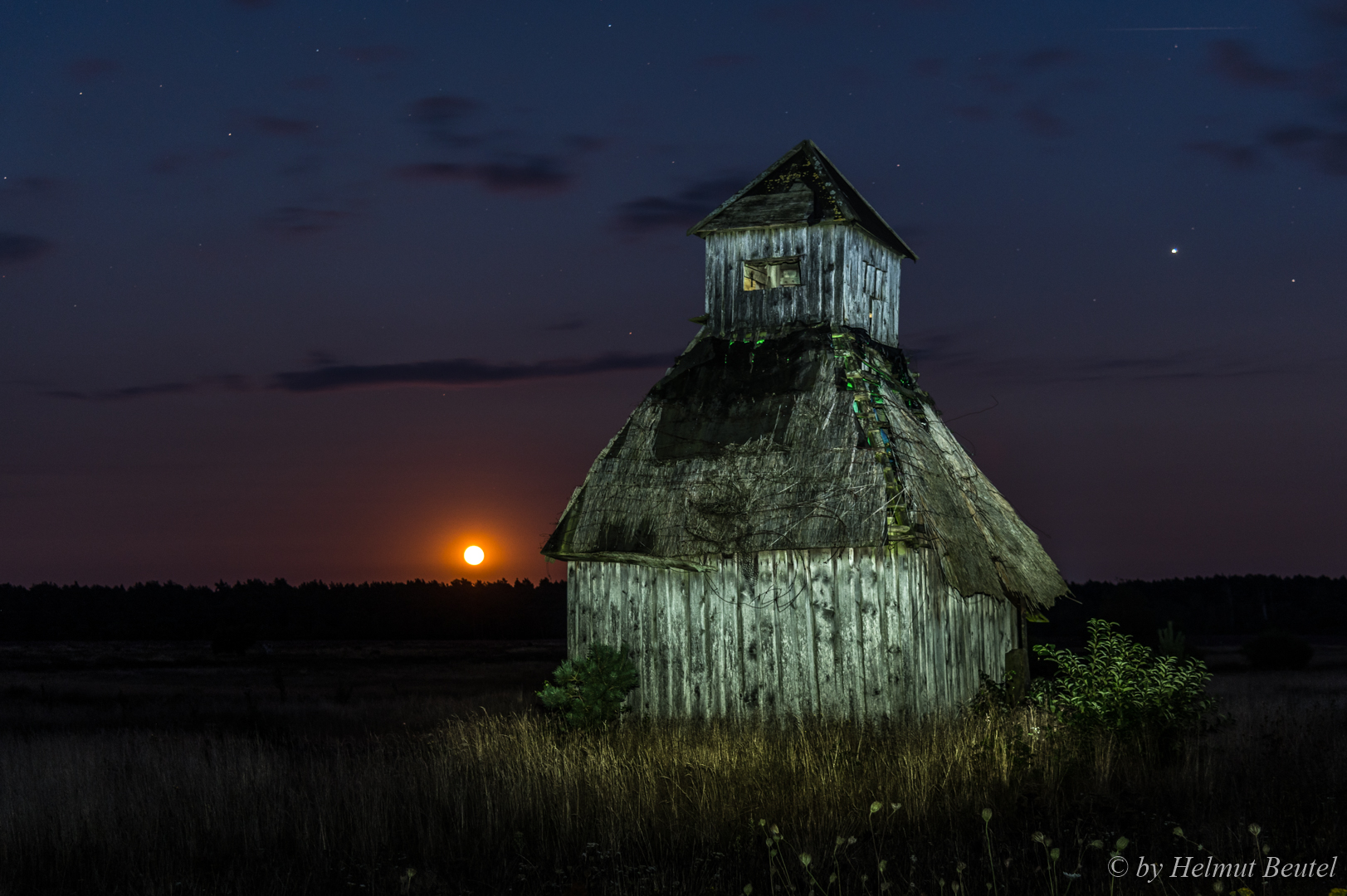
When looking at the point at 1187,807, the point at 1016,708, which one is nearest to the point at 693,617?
the point at 1016,708

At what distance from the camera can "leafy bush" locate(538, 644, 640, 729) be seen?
15.9m

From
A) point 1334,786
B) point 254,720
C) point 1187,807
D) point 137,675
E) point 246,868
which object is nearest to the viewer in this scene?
point 246,868

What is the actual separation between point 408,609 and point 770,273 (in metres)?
96.6

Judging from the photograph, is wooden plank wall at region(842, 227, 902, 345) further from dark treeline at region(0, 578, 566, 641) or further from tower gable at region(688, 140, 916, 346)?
dark treeline at region(0, 578, 566, 641)

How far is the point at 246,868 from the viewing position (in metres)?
9.48

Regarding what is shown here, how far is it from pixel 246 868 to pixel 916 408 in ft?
41.3

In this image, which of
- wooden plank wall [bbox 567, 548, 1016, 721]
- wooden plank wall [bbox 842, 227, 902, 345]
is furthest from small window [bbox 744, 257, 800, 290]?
wooden plank wall [bbox 567, 548, 1016, 721]

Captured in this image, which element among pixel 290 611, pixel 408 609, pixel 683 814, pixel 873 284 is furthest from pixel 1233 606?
pixel 683 814

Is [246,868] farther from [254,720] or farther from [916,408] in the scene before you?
[254,720]

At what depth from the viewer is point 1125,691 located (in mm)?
12492

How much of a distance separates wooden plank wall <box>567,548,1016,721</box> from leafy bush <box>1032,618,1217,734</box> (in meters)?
2.11

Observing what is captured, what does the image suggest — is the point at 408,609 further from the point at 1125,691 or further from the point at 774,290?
the point at 1125,691

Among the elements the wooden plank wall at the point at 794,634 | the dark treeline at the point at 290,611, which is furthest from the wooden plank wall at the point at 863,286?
the dark treeline at the point at 290,611

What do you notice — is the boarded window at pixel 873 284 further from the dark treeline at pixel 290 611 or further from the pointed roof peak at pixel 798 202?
the dark treeline at pixel 290 611
